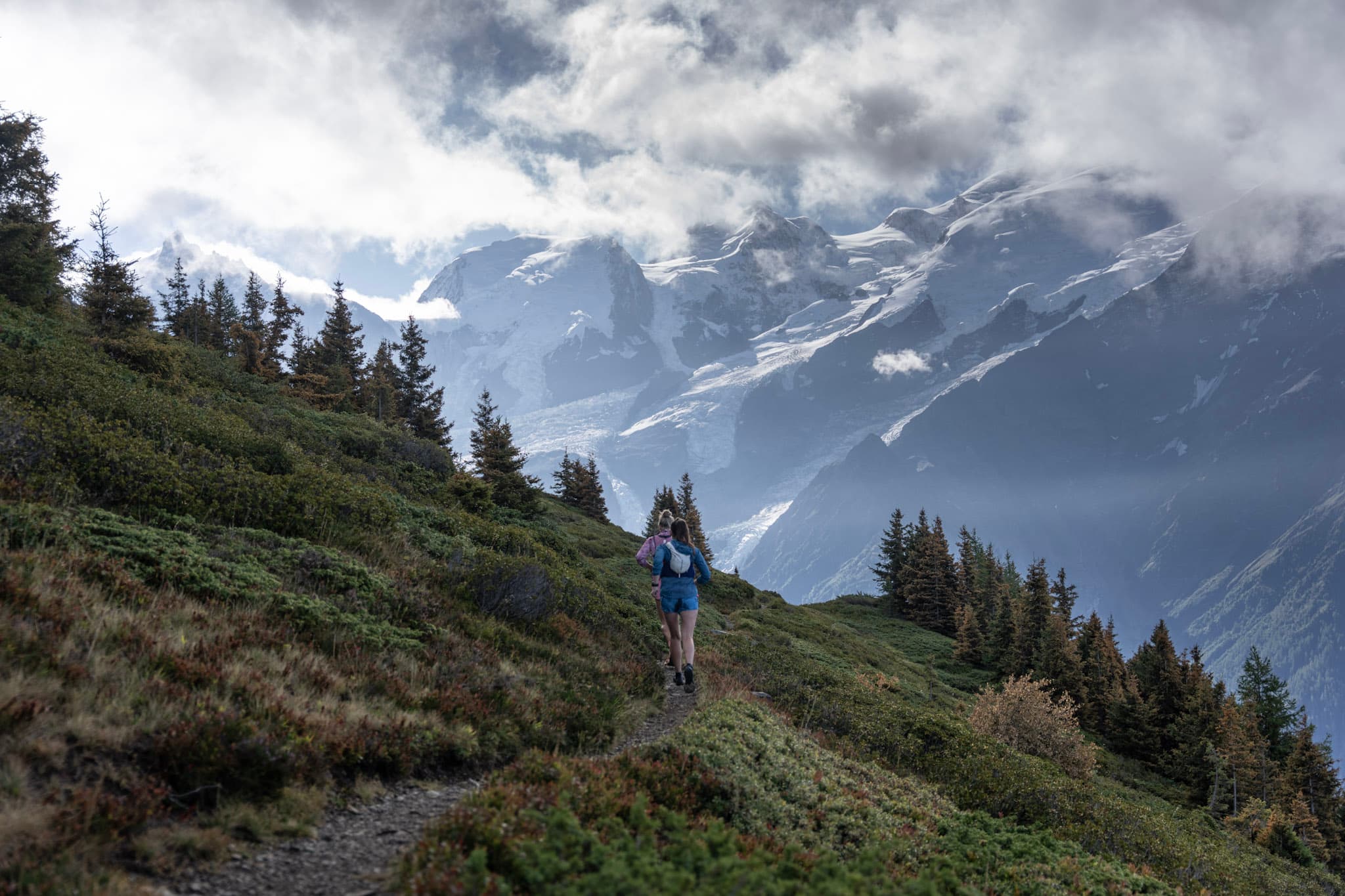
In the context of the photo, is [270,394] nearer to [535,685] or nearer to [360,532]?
[360,532]

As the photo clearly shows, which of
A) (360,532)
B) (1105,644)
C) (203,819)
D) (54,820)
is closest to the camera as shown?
(54,820)

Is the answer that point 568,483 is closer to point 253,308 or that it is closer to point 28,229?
point 253,308

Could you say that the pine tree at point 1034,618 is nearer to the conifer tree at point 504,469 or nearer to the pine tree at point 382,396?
the conifer tree at point 504,469

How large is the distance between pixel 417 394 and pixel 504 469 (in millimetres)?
22569

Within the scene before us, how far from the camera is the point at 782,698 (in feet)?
44.5

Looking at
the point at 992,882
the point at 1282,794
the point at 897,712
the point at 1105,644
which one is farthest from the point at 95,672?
the point at 1105,644

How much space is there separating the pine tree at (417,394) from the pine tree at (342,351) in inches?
134

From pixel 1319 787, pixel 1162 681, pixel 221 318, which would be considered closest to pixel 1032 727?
pixel 1162 681

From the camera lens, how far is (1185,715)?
3784 centimetres

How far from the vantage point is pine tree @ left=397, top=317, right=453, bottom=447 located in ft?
175

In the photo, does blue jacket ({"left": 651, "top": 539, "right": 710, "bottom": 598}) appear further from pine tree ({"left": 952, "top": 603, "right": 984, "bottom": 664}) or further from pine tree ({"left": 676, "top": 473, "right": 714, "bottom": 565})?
pine tree ({"left": 676, "top": 473, "right": 714, "bottom": 565})

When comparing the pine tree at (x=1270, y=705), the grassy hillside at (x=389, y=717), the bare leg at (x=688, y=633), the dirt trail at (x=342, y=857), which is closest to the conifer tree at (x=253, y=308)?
the grassy hillside at (x=389, y=717)

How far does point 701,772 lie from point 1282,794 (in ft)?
152

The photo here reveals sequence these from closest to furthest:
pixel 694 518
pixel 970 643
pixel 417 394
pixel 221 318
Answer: pixel 970 643 < pixel 417 394 < pixel 221 318 < pixel 694 518
